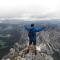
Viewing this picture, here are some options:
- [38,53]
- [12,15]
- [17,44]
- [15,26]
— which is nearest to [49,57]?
[38,53]

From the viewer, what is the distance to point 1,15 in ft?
11.5

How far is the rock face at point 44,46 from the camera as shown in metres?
3.24

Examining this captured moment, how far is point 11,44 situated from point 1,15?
73 centimetres

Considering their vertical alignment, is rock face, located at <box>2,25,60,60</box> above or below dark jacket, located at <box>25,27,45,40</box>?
below

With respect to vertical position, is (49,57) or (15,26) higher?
(15,26)

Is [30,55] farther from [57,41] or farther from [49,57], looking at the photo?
[57,41]

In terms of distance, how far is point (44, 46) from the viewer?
3252mm

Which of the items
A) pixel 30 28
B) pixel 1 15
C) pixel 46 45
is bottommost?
pixel 46 45

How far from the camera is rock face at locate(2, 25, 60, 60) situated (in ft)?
10.6

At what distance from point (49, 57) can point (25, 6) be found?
50.1 inches

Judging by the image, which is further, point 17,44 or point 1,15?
point 1,15

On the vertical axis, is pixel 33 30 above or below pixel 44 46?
above

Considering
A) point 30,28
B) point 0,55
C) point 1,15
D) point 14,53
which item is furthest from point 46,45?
point 1,15

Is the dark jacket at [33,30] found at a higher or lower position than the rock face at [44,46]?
higher
